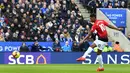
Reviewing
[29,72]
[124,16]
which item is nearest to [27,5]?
[124,16]

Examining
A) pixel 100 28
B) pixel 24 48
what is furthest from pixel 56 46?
pixel 100 28

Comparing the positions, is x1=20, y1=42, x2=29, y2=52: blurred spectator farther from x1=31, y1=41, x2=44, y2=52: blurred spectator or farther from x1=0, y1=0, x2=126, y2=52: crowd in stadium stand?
x1=31, y1=41, x2=44, y2=52: blurred spectator

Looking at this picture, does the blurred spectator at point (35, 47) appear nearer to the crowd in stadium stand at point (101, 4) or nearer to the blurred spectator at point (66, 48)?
the blurred spectator at point (66, 48)

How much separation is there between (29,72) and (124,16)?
2124 cm

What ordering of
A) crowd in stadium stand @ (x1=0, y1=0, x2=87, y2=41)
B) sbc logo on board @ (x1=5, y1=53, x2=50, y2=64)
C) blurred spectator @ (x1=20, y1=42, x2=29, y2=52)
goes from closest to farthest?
sbc logo on board @ (x1=5, y1=53, x2=50, y2=64) < blurred spectator @ (x1=20, y1=42, x2=29, y2=52) < crowd in stadium stand @ (x1=0, y1=0, x2=87, y2=41)

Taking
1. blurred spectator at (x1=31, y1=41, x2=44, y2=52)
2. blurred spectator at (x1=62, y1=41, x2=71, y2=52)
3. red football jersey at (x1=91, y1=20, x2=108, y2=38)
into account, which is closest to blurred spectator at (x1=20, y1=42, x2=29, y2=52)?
blurred spectator at (x1=31, y1=41, x2=44, y2=52)

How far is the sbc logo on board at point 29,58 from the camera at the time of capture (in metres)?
28.7

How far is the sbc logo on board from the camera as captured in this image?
2873cm

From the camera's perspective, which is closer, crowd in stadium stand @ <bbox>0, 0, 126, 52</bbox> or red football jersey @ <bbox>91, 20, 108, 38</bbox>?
red football jersey @ <bbox>91, 20, 108, 38</bbox>

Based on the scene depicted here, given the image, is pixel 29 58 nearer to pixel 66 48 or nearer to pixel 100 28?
pixel 66 48

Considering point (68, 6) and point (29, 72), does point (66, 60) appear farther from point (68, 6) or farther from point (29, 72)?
point (29, 72)

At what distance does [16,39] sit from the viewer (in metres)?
32.2

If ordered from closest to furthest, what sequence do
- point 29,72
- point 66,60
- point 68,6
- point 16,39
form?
point 29,72 < point 66,60 < point 16,39 < point 68,6

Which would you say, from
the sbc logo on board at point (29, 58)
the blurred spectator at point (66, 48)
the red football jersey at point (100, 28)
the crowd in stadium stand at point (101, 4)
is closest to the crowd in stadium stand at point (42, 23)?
the blurred spectator at point (66, 48)
